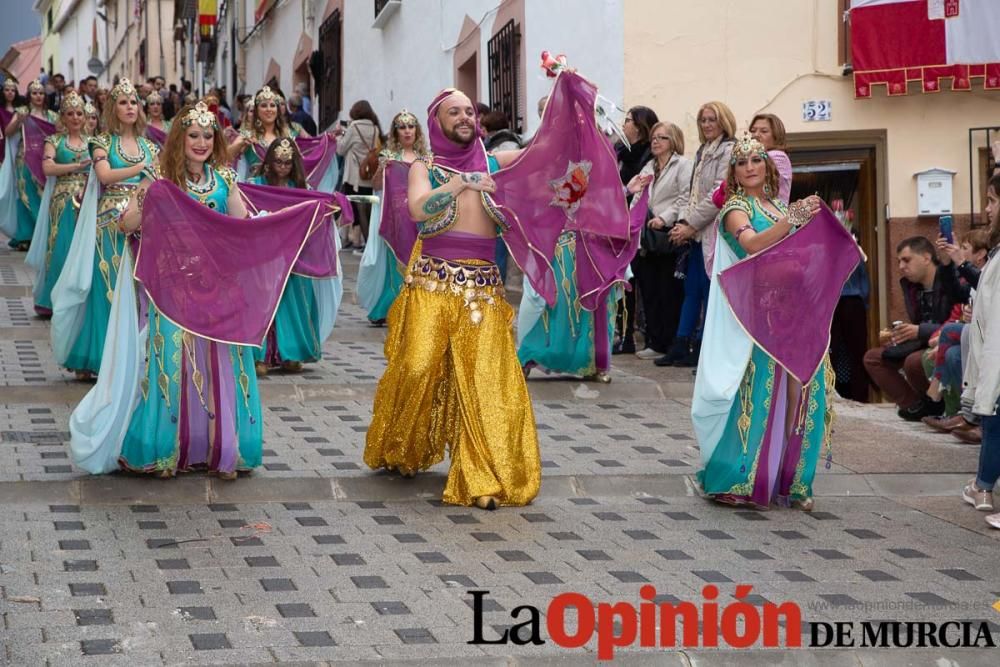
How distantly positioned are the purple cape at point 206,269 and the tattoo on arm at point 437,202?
962 mm

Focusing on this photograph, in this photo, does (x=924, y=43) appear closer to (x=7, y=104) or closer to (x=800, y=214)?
(x=800, y=214)

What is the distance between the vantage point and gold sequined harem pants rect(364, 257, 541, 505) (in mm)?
7629

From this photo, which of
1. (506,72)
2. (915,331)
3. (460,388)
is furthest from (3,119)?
(460,388)

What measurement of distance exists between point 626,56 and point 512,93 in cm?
301

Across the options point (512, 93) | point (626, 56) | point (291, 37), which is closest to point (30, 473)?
point (626, 56)

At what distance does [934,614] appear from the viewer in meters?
6.00

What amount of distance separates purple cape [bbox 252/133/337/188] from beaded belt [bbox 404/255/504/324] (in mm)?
7174

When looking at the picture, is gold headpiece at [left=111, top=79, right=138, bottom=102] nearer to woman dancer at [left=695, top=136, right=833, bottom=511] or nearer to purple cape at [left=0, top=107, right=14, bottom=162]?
woman dancer at [left=695, top=136, right=833, bottom=511]

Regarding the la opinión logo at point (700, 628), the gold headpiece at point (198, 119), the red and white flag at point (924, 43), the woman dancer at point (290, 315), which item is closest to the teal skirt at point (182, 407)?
the gold headpiece at point (198, 119)

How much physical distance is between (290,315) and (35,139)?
24.5ft

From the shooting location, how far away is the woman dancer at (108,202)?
10227 mm

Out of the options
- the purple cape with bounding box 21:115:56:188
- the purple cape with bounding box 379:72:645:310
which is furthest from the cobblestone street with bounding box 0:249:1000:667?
the purple cape with bounding box 21:115:56:188

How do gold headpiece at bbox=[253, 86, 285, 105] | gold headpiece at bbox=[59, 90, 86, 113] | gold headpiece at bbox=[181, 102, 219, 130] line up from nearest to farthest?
1. gold headpiece at bbox=[181, 102, 219, 130]
2. gold headpiece at bbox=[253, 86, 285, 105]
3. gold headpiece at bbox=[59, 90, 86, 113]

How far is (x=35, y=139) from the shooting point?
18.0 m
